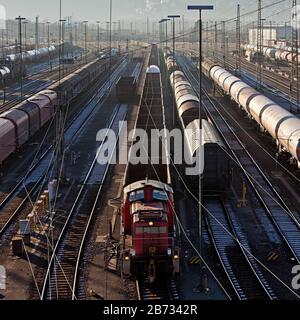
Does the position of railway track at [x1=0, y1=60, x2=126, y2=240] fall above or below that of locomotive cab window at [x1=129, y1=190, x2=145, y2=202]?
below

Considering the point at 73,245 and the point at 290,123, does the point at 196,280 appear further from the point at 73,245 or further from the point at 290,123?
the point at 290,123

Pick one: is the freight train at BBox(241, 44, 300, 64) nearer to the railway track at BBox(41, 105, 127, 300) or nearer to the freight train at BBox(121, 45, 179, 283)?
the railway track at BBox(41, 105, 127, 300)

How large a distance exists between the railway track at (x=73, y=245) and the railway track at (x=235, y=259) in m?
4.15

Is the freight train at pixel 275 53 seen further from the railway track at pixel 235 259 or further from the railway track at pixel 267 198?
the railway track at pixel 235 259

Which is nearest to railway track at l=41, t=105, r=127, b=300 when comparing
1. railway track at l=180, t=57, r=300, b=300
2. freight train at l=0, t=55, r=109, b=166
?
freight train at l=0, t=55, r=109, b=166

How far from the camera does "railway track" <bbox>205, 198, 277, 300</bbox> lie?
14.3 meters

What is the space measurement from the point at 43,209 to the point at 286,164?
41.9ft

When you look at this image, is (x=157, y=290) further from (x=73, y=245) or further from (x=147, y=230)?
(x=73, y=245)

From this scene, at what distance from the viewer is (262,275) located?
15.3 meters

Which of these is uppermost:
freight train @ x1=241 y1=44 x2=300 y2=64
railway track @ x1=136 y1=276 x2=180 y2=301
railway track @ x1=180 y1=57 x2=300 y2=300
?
freight train @ x1=241 y1=44 x2=300 y2=64

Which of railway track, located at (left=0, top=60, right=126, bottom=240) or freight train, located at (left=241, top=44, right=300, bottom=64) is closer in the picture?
railway track, located at (left=0, top=60, right=126, bottom=240)

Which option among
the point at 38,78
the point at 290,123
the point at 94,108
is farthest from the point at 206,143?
the point at 38,78

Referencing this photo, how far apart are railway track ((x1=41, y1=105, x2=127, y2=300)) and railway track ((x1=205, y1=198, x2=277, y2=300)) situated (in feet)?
13.6

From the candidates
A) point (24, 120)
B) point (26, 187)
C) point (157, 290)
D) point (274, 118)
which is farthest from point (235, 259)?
point (24, 120)
